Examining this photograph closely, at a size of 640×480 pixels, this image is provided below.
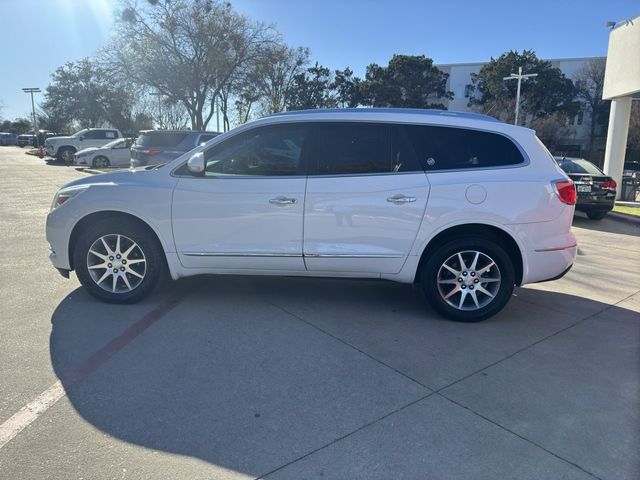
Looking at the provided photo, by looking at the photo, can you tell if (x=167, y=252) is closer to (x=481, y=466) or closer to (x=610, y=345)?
(x=481, y=466)

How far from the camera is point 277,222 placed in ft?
14.7

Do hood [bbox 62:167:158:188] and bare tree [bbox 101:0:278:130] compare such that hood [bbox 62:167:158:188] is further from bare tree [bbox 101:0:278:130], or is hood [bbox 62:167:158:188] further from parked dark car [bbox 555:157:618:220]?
bare tree [bbox 101:0:278:130]

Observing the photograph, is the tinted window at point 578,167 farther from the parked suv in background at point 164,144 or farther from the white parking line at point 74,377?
the white parking line at point 74,377

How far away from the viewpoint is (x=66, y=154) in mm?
29656

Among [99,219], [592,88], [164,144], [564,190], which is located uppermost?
[592,88]

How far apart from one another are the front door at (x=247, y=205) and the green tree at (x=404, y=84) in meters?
52.1

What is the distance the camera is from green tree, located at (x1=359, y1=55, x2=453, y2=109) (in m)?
54.7

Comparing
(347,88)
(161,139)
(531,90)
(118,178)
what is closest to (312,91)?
(347,88)

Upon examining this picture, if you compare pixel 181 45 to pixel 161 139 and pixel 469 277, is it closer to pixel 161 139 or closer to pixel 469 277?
pixel 161 139

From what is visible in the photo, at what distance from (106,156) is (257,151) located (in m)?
23.7

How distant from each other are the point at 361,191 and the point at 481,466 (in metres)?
2.50

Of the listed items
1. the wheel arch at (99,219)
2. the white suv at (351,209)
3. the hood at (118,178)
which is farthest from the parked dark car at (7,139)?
the white suv at (351,209)

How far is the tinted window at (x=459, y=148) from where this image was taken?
4457mm

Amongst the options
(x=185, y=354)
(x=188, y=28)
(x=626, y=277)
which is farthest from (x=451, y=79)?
(x=185, y=354)
